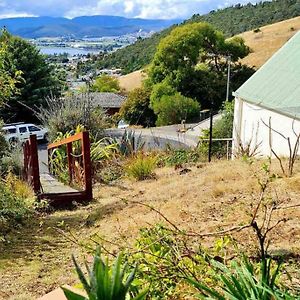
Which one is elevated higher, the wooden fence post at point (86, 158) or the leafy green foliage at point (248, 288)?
the leafy green foliage at point (248, 288)

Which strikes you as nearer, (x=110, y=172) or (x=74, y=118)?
(x=110, y=172)

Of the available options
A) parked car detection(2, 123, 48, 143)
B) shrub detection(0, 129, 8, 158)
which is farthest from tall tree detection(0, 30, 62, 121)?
shrub detection(0, 129, 8, 158)

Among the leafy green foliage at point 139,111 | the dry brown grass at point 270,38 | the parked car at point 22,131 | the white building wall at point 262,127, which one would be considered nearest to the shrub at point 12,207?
the white building wall at point 262,127

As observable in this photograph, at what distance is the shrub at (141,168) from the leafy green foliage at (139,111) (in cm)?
2771

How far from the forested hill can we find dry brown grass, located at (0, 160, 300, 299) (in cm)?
7055

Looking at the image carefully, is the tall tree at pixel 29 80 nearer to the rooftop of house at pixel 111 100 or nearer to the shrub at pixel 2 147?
the rooftop of house at pixel 111 100

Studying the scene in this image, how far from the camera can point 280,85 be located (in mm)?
14367

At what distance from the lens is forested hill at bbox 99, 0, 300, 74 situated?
273 feet

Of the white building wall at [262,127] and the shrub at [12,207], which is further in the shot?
the white building wall at [262,127]

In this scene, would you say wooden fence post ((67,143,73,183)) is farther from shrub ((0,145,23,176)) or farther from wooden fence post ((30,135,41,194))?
shrub ((0,145,23,176))

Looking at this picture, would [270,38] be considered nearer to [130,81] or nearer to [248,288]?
[130,81]

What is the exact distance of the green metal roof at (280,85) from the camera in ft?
44.1

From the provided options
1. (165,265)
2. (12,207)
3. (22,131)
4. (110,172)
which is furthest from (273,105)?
(22,131)

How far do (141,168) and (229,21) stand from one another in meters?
81.1
